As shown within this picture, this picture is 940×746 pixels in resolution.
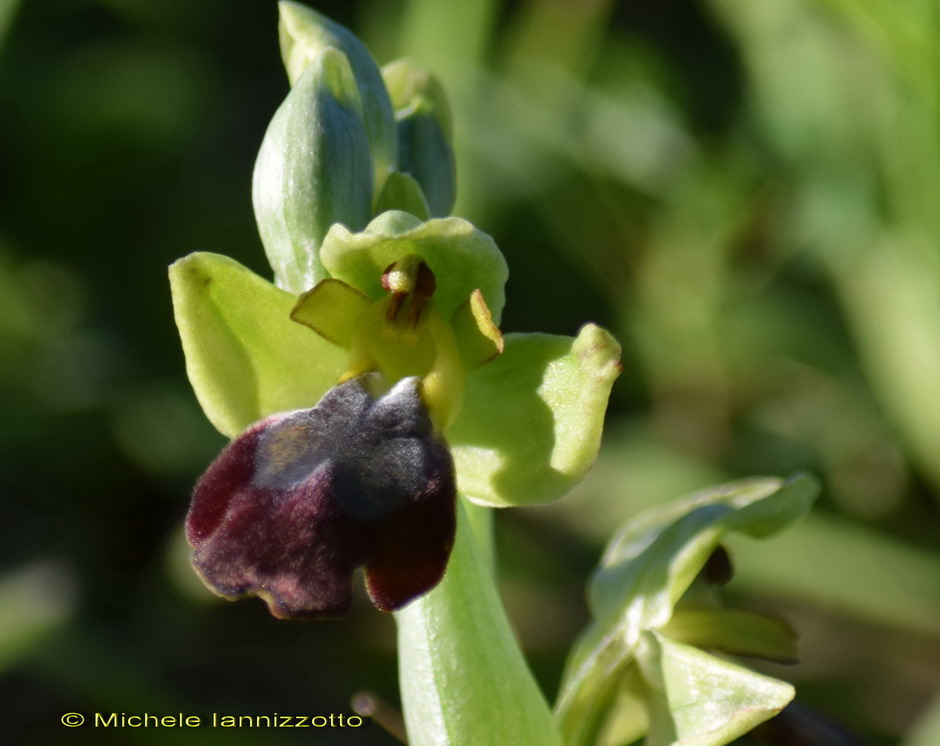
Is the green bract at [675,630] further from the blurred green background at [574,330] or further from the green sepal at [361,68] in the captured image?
the blurred green background at [574,330]

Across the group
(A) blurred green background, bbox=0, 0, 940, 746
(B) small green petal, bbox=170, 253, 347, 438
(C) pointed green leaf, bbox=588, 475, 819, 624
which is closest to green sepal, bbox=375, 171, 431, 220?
(B) small green petal, bbox=170, 253, 347, 438

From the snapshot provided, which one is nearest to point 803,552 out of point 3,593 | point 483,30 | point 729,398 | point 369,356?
point 729,398

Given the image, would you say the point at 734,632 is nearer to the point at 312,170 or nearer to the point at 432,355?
the point at 432,355

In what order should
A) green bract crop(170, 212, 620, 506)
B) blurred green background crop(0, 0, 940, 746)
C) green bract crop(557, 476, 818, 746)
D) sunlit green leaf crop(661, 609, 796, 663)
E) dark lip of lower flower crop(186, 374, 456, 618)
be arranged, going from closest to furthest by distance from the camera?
dark lip of lower flower crop(186, 374, 456, 618)
green bract crop(170, 212, 620, 506)
green bract crop(557, 476, 818, 746)
sunlit green leaf crop(661, 609, 796, 663)
blurred green background crop(0, 0, 940, 746)

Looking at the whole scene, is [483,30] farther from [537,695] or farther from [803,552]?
[537,695]

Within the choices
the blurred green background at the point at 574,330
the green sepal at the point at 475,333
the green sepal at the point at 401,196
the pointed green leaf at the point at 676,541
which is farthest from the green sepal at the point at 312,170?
the blurred green background at the point at 574,330

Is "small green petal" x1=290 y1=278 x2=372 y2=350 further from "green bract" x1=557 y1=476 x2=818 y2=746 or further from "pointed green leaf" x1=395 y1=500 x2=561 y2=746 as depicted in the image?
"green bract" x1=557 y1=476 x2=818 y2=746
